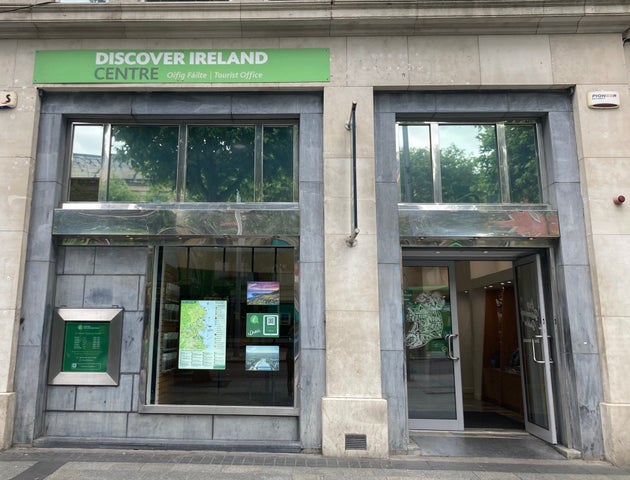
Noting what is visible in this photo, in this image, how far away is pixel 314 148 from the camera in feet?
23.3

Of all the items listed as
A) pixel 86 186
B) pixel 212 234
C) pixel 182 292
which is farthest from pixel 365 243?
pixel 86 186

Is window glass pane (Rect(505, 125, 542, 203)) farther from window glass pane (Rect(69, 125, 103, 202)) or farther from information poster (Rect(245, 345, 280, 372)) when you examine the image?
window glass pane (Rect(69, 125, 103, 202))

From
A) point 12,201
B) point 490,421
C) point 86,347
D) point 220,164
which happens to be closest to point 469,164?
point 220,164

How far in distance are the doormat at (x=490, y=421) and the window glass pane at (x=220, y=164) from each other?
5.74 metres

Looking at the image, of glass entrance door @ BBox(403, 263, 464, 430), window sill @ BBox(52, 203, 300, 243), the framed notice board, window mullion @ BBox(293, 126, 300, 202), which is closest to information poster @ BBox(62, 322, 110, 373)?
the framed notice board

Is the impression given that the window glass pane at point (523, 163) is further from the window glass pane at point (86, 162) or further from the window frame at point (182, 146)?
the window glass pane at point (86, 162)

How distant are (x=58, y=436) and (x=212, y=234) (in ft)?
12.6

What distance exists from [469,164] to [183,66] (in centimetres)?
503

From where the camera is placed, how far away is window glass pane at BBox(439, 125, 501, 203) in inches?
286

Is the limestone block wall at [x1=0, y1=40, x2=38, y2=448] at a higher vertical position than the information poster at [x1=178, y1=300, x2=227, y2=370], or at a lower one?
higher

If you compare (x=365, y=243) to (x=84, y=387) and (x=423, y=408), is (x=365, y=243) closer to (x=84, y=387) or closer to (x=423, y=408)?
(x=423, y=408)

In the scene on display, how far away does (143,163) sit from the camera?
7.38 metres

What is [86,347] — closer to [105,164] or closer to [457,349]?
[105,164]

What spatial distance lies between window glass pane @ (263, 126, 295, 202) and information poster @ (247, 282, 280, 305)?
140 cm
